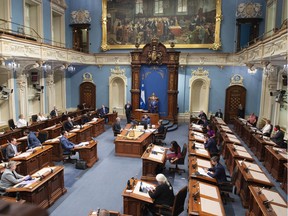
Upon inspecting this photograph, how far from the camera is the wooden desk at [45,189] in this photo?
5582 mm

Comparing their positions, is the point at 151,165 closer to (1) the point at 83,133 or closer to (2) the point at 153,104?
(1) the point at 83,133

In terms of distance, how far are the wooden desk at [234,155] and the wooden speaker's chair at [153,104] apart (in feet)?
23.1

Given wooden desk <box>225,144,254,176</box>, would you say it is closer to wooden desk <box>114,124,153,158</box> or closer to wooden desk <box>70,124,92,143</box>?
wooden desk <box>114,124,153,158</box>

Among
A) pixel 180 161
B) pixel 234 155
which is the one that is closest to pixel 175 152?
pixel 180 161

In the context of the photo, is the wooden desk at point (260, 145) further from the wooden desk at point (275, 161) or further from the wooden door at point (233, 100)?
the wooden door at point (233, 100)

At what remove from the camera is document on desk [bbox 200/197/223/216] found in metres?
4.73

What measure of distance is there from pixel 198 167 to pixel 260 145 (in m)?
4.38

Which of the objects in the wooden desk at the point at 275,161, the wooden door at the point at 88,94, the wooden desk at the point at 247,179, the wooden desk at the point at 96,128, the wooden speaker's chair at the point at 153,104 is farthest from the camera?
the wooden door at the point at 88,94

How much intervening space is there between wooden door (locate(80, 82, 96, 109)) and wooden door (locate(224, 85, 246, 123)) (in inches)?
392

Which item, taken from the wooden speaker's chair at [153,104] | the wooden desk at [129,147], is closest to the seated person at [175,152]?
the wooden desk at [129,147]

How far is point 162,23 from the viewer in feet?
57.2

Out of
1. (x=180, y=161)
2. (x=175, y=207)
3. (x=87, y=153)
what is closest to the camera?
(x=175, y=207)

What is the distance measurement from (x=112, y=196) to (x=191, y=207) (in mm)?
2690

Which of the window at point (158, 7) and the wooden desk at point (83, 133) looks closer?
the wooden desk at point (83, 133)
